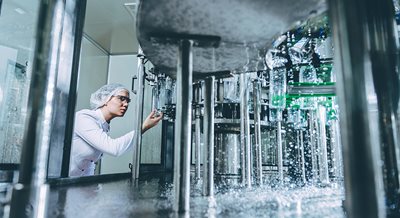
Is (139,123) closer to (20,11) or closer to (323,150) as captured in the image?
(323,150)

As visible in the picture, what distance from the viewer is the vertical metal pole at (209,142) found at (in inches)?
31.5

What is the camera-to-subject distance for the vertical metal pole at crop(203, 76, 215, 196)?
31.5 inches

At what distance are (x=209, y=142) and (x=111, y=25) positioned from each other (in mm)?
2515

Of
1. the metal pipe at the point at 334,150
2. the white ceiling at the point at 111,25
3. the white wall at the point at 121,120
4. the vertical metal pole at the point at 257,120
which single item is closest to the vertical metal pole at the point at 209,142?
the vertical metal pole at the point at 257,120

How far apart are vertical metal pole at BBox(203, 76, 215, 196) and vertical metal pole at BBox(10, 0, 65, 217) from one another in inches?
20.2

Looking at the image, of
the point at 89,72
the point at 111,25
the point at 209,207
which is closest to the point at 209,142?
the point at 209,207

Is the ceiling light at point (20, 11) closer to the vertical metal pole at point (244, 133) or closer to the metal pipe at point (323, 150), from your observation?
the vertical metal pole at point (244, 133)

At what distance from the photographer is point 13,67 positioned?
5.68 feet

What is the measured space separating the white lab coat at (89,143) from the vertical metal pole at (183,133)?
1310 mm

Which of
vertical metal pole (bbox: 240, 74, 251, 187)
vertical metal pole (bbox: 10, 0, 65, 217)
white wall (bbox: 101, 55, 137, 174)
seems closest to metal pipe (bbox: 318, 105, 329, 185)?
vertical metal pole (bbox: 240, 74, 251, 187)

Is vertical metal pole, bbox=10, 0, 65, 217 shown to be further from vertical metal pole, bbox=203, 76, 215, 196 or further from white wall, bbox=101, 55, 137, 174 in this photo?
white wall, bbox=101, 55, 137, 174

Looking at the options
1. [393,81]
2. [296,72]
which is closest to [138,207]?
[393,81]

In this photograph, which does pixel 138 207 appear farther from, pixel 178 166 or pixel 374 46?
pixel 374 46

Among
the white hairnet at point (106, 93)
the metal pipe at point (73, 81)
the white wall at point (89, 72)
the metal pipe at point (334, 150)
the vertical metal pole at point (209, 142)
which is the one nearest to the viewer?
the vertical metal pole at point (209, 142)
